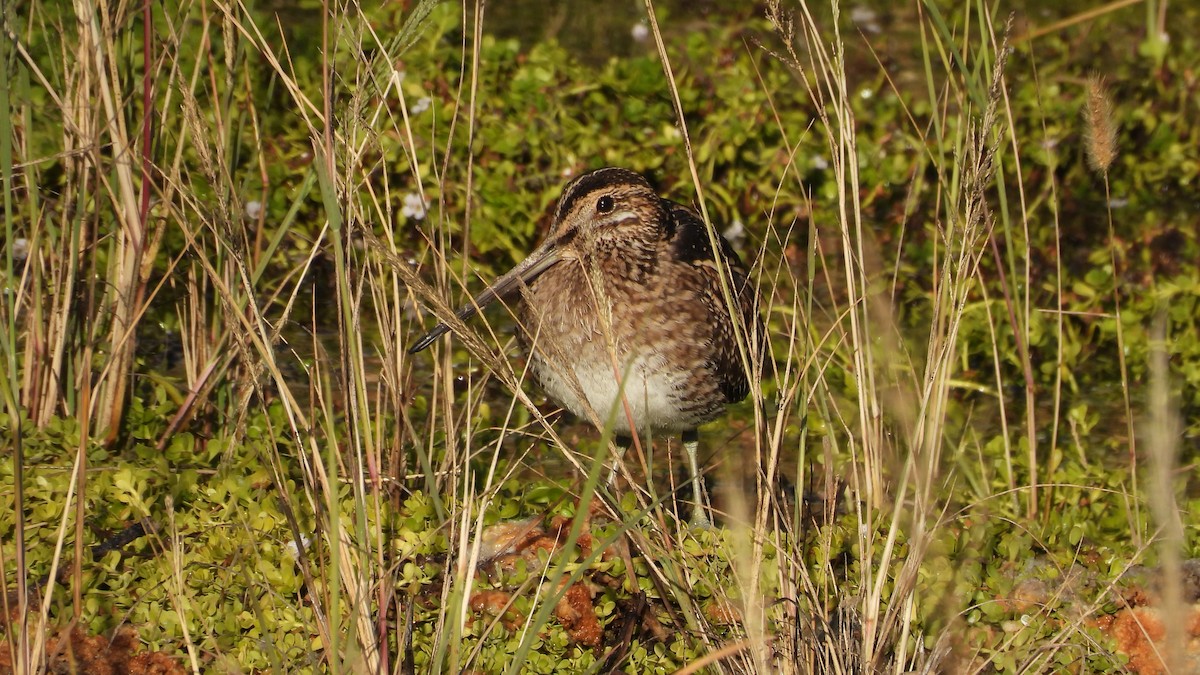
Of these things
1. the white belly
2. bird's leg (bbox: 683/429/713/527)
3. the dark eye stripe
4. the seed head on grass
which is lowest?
bird's leg (bbox: 683/429/713/527)

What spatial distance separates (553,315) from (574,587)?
0.81m

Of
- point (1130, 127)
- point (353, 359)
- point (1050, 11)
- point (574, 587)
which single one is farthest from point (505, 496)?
point (1050, 11)

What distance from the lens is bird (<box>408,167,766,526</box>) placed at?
12.2 feet

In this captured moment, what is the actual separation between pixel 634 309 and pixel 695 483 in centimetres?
48

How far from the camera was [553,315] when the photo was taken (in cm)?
384

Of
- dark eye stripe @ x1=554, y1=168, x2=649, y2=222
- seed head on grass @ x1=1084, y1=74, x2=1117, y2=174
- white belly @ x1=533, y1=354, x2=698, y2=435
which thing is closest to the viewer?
seed head on grass @ x1=1084, y1=74, x2=1117, y2=174

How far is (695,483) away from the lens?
3930 millimetres

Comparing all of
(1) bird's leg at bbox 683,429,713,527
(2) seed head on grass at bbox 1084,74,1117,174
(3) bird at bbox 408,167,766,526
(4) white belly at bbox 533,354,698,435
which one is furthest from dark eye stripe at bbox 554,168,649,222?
(2) seed head on grass at bbox 1084,74,1117,174

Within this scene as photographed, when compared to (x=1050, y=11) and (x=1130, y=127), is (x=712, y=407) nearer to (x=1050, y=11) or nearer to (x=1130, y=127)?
(x=1130, y=127)

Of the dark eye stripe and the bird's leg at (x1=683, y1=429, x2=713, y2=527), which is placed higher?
the dark eye stripe

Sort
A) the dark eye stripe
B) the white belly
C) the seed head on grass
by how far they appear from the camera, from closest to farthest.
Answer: the seed head on grass → the white belly → the dark eye stripe

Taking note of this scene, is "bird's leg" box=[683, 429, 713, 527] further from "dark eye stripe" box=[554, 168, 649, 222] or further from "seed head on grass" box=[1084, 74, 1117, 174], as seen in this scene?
"seed head on grass" box=[1084, 74, 1117, 174]

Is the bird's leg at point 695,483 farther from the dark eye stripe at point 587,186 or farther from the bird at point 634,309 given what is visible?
the dark eye stripe at point 587,186

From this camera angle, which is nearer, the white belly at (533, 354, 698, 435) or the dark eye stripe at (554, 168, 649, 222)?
the white belly at (533, 354, 698, 435)
